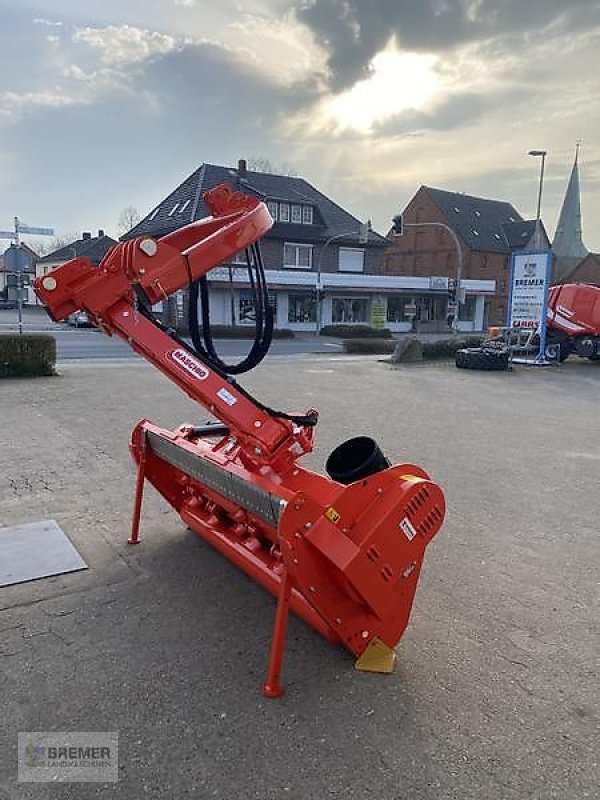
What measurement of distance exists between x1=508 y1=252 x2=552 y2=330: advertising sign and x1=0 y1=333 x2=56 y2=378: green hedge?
13.7 m

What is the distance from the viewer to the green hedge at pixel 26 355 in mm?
12562

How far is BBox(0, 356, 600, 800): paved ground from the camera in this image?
2.29 metres

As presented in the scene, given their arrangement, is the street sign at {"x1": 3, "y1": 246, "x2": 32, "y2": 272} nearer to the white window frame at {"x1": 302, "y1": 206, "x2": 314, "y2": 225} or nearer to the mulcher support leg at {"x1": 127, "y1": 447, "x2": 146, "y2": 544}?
the mulcher support leg at {"x1": 127, "y1": 447, "x2": 146, "y2": 544}

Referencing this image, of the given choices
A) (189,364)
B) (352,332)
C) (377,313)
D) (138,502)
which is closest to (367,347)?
(352,332)

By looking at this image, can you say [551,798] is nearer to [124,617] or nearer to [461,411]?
[124,617]

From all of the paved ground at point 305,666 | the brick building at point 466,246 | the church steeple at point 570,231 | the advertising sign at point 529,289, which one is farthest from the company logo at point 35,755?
the church steeple at point 570,231

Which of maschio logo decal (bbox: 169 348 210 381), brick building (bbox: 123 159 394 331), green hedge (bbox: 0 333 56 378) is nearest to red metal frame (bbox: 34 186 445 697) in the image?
maschio logo decal (bbox: 169 348 210 381)

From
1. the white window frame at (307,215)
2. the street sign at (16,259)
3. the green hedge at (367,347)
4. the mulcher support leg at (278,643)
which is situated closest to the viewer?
the mulcher support leg at (278,643)

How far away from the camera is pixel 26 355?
12789mm

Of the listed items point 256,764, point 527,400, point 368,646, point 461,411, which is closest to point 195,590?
point 368,646

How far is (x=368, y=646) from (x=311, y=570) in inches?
23.5

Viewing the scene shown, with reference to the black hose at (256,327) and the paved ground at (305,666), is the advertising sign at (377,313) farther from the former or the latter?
the black hose at (256,327)

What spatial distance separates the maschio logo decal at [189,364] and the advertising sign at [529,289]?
16.7 metres

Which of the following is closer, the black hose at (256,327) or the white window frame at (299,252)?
the black hose at (256,327)
